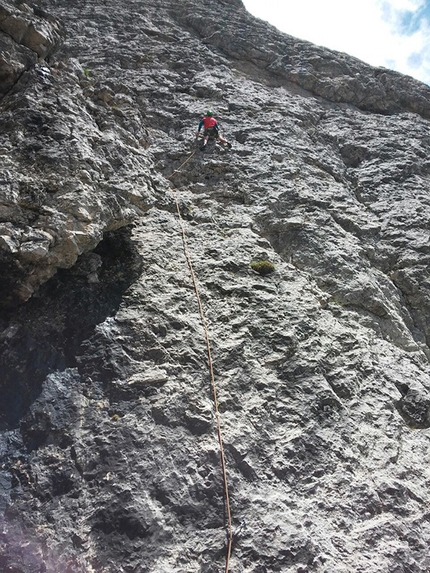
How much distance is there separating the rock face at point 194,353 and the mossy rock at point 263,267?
171 mm

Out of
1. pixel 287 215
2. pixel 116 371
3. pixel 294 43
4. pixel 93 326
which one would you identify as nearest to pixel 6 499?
pixel 116 371

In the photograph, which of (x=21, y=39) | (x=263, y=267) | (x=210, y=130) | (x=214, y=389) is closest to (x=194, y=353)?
(x=214, y=389)

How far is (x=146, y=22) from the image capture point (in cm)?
1956

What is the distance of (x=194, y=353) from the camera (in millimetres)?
7113

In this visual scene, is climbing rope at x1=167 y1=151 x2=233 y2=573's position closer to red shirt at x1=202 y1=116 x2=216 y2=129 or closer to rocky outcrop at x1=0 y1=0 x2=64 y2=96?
red shirt at x1=202 y1=116 x2=216 y2=129

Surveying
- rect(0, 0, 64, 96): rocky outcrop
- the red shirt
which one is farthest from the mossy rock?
rect(0, 0, 64, 96): rocky outcrop

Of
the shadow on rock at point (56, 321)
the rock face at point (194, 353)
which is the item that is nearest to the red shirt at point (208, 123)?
the rock face at point (194, 353)

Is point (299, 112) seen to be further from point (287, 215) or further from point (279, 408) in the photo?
point (279, 408)

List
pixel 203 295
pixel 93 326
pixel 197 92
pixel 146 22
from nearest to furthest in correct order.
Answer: pixel 93 326, pixel 203 295, pixel 197 92, pixel 146 22

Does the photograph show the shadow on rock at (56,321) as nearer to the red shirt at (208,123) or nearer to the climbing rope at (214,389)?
the climbing rope at (214,389)

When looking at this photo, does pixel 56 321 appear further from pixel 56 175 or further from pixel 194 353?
pixel 56 175

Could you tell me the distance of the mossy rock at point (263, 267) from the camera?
30.2ft

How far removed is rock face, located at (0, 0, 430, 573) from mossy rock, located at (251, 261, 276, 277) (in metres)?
0.17

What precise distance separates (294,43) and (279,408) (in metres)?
20.8
